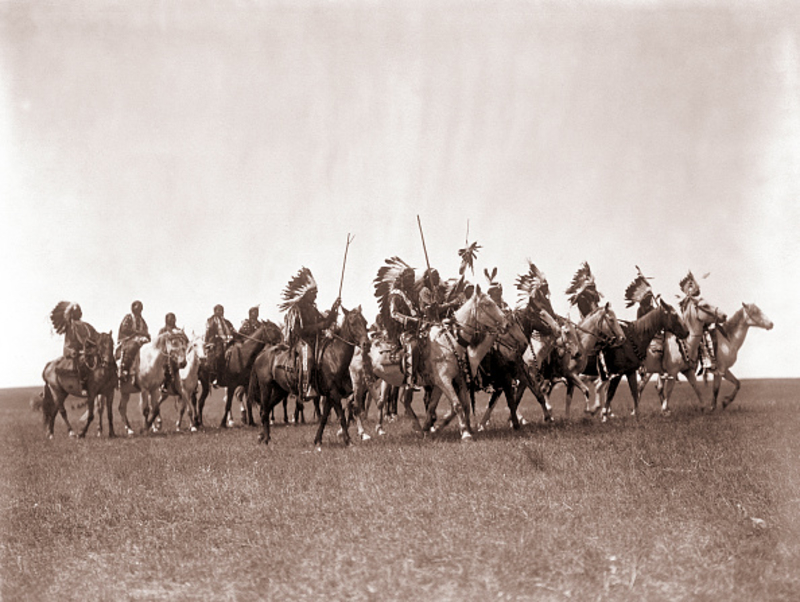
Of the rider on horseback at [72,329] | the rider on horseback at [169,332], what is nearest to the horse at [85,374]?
the rider on horseback at [72,329]

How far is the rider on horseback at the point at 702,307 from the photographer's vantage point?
1972cm

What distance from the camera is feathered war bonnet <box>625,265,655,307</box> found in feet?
66.9

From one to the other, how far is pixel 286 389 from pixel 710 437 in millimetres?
8579

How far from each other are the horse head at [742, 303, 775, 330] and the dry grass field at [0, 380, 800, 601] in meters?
4.90

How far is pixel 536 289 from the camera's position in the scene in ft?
59.7

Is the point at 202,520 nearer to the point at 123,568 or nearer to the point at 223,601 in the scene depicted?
the point at 123,568

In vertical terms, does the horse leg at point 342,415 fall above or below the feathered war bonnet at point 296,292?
below

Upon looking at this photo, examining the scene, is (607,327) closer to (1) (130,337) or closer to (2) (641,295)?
(2) (641,295)

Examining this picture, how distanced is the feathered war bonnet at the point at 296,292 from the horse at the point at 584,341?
254 inches

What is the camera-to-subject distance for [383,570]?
8.09m

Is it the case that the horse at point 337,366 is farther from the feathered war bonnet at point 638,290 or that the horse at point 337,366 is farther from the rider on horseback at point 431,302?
the feathered war bonnet at point 638,290

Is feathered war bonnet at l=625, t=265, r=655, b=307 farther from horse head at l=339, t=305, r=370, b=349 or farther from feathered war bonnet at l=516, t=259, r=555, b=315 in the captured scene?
horse head at l=339, t=305, r=370, b=349

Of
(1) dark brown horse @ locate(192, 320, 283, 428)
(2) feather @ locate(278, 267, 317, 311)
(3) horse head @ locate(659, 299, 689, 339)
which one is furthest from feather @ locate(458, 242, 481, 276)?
(1) dark brown horse @ locate(192, 320, 283, 428)

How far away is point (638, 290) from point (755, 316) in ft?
9.04
